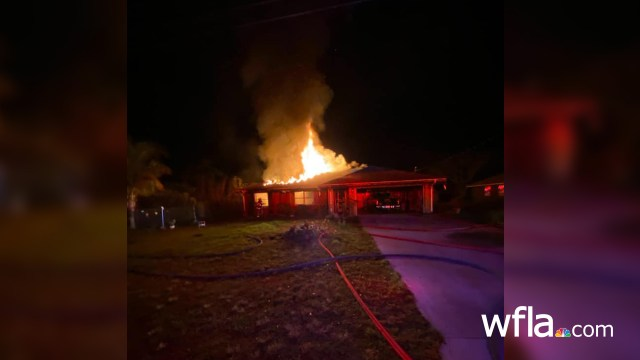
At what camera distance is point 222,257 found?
300 inches

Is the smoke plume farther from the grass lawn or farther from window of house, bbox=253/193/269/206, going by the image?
the grass lawn

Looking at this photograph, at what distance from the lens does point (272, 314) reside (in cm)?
438

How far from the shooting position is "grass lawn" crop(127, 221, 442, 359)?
3.53 metres

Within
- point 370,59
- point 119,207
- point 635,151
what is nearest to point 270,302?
point 119,207

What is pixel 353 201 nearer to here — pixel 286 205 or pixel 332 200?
Answer: pixel 332 200

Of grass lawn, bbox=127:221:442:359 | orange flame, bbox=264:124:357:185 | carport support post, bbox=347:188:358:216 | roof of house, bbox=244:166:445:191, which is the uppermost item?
orange flame, bbox=264:124:357:185

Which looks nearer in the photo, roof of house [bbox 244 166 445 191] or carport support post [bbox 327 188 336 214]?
roof of house [bbox 244 166 445 191]

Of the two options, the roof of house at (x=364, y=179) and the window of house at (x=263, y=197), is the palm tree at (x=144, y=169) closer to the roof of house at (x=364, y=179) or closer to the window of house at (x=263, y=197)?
the roof of house at (x=364, y=179)

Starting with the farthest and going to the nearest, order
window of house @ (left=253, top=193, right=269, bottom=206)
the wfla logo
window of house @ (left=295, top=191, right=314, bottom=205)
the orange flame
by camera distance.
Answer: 1. the orange flame
2. window of house @ (left=253, top=193, right=269, bottom=206)
3. window of house @ (left=295, top=191, right=314, bottom=205)
4. the wfla logo

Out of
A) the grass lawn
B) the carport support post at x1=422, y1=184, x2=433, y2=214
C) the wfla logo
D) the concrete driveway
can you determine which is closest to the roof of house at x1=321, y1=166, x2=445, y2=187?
the carport support post at x1=422, y1=184, x2=433, y2=214

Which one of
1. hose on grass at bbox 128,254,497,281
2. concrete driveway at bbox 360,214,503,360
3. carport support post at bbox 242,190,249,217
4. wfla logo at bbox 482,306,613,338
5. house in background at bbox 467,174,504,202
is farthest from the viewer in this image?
carport support post at bbox 242,190,249,217

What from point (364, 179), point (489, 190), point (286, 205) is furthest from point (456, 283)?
point (489, 190)

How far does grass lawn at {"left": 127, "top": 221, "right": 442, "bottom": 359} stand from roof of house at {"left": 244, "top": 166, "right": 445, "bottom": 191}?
6445 mm

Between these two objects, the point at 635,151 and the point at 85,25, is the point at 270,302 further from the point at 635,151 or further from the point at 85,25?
the point at 635,151
